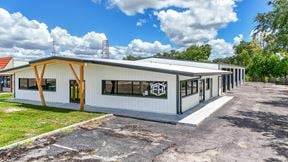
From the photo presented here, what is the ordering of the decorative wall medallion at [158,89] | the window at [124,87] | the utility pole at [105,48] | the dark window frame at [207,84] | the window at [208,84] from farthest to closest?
1. the utility pole at [105,48]
2. the window at [208,84]
3. the dark window frame at [207,84]
4. the window at [124,87]
5. the decorative wall medallion at [158,89]

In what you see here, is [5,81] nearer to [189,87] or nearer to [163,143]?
[189,87]

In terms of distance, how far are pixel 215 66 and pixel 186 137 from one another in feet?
50.8

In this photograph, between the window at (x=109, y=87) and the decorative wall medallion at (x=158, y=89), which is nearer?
the decorative wall medallion at (x=158, y=89)

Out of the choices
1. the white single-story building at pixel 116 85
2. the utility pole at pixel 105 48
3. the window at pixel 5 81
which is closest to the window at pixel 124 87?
the white single-story building at pixel 116 85

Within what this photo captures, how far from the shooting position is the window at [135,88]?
46.7 feet

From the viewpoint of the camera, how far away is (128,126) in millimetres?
11562

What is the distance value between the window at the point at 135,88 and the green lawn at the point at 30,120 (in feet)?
7.78

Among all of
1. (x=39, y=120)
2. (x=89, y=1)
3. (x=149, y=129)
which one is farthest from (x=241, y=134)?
(x=89, y=1)

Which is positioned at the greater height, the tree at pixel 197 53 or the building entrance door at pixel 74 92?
the tree at pixel 197 53

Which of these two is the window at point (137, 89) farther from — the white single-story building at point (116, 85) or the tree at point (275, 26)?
the tree at point (275, 26)

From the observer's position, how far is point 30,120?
12.2 m

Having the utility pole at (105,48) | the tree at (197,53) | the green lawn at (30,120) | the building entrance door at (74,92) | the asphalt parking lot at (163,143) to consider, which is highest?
the tree at (197,53)

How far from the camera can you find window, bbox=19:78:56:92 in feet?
60.8

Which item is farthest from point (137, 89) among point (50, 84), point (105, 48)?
point (105, 48)
